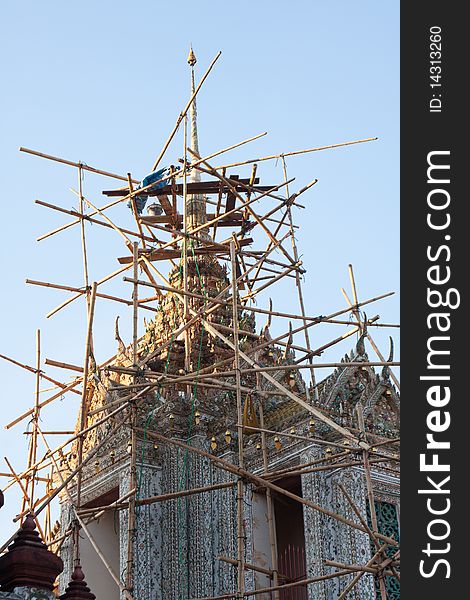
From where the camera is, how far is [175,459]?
16.6m

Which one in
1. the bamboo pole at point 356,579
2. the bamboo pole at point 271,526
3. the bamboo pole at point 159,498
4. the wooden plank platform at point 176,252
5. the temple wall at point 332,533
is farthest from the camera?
the wooden plank platform at point 176,252

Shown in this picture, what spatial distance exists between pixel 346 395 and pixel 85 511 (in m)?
3.61

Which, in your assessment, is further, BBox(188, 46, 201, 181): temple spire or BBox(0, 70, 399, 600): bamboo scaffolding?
BBox(188, 46, 201, 181): temple spire

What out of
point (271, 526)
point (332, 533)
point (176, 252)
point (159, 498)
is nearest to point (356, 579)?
point (332, 533)

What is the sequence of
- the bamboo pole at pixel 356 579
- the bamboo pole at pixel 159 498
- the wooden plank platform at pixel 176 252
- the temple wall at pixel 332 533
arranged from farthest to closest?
the wooden plank platform at pixel 176 252 < the temple wall at pixel 332 533 < the bamboo pole at pixel 159 498 < the bamboo pole at pixel 356 579

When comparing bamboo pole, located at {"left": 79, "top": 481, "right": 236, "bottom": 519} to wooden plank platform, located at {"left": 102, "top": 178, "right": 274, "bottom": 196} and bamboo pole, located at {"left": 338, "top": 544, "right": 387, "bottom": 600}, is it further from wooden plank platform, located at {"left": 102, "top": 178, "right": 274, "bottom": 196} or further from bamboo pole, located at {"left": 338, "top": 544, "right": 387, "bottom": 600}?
wooden plank platform, located at {"left": 102, "top": 178, "right": 274, "bottom": 196}

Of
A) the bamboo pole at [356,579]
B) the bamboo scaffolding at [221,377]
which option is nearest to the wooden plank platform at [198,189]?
the bamboo scaffolding at [221,377]

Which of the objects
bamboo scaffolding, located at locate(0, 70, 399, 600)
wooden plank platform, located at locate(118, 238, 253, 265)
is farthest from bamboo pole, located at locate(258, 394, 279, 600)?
wooden plank platform, located at locate(118, 238, 253, 265)

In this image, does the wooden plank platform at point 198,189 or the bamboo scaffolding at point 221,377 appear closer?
the bamboo scaffolding at point 221,377

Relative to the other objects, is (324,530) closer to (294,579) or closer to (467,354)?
(294,579)

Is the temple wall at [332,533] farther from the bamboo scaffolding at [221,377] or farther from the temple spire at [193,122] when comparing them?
the temple spire at [193,122]

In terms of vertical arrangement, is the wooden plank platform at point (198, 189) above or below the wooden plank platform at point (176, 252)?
above

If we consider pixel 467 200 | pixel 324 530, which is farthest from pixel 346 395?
pixel 467 200

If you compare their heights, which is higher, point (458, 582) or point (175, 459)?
point (175, 459)
